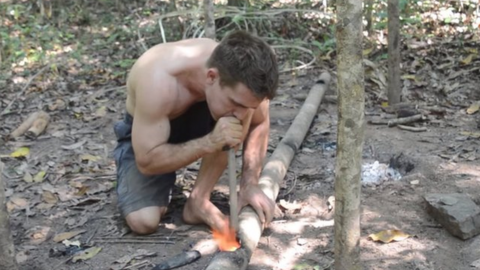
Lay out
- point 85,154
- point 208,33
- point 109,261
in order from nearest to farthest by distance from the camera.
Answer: point 109,261, point 85,154, point 208,33

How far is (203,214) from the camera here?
11.8 feet

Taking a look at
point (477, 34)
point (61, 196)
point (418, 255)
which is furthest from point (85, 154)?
point (477, 34)

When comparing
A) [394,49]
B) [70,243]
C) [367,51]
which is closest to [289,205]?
[70,243]

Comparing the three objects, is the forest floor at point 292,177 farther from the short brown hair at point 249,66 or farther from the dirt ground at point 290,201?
the short brown hair at point 249,66

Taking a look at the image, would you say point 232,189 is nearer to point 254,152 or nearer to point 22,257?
point 254,152

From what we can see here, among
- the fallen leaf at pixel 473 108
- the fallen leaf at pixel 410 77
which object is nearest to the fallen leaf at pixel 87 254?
the fallen leaf at pixel 473 108

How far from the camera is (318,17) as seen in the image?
26.3 ft

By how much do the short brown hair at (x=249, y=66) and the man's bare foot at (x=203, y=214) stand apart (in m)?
0.83

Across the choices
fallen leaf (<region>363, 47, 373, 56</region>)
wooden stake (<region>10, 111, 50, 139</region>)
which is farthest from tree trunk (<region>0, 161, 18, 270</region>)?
fallen leaf (<region>363, 47, 373, 56</region>)

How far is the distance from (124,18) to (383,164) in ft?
19.3

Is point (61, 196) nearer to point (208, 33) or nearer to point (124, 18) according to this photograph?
point (208, 33)

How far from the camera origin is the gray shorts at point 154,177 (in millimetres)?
3738

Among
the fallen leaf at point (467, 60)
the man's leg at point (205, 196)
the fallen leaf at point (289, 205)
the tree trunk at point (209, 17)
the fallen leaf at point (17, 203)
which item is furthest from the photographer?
the fallen leaf at point (467, 60)

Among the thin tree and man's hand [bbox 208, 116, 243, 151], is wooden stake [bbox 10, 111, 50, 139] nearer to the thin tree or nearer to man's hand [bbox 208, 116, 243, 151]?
man's hand [bbox 208, 116, 243, 151]
